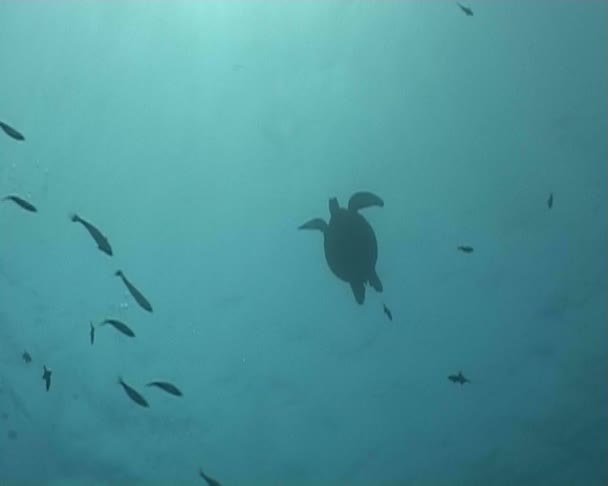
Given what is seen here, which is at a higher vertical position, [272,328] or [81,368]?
[272,328]

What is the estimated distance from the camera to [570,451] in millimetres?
Answer: 15414

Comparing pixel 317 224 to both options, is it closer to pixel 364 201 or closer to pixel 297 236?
pixel 364 201

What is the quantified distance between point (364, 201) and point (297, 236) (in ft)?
10.0

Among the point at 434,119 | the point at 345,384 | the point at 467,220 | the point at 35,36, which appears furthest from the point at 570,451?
the point at 35,36

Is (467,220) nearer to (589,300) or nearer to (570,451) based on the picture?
(589,300)

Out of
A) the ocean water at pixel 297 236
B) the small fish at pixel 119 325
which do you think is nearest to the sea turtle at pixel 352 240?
the ocean water at pixel 297 236

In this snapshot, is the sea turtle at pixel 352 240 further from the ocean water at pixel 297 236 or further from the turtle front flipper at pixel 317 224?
the ocean water at pixel 297 236

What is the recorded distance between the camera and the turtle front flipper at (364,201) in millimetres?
9211

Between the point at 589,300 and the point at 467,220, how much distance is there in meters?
3.01

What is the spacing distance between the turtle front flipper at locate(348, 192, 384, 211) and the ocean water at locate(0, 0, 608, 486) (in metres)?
2.39

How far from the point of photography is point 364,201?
925 centimetres

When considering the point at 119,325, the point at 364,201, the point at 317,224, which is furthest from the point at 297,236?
the point at 119,325

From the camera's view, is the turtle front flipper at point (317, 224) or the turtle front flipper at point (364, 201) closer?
the turtle front flipper at point (364, 201)

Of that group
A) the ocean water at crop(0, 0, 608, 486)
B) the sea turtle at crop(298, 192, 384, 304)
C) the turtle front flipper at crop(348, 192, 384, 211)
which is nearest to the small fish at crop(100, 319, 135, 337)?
the sea turtle at crop(298, 192, 384, 304)
